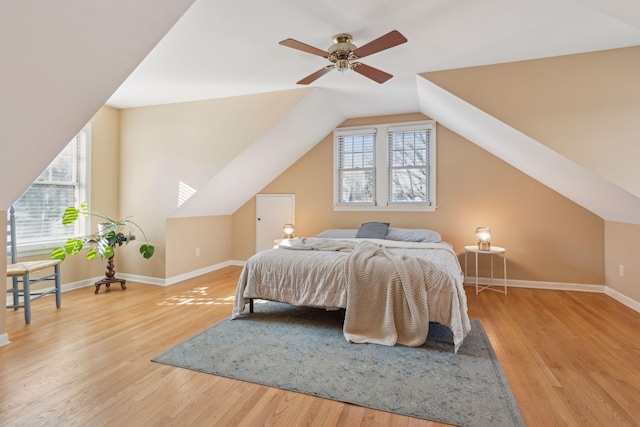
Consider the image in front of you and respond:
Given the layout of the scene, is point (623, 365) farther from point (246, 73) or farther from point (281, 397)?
point (246, 73)

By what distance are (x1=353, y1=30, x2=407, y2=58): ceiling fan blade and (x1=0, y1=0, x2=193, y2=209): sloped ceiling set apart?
4.04 ft

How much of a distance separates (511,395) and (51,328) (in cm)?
373

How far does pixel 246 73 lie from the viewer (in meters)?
3.41

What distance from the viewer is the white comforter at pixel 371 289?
2.56 metres

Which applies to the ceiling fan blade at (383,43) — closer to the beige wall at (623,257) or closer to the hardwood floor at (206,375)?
the hardwood floor at (206,375)

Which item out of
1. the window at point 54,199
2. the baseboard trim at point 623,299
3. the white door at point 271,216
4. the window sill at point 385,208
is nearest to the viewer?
the baseboard trim at point 623,299

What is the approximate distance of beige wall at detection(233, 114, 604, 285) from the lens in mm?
4135

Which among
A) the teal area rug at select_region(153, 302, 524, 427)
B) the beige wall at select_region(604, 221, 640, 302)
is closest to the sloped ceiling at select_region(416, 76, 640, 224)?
the beige wall at select_region(604, 221, 640, 302)

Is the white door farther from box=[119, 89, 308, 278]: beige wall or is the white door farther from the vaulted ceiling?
the vaulted ceiling

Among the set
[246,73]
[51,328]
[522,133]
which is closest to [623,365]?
[522,133]

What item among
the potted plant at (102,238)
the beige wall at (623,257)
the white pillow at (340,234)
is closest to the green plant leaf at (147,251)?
Result: the potted plant at (102,238)

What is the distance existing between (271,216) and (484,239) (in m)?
3.33

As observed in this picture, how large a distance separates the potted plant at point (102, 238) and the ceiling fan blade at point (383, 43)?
3.65m

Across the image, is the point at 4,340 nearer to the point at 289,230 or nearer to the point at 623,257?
the point at 289,230
